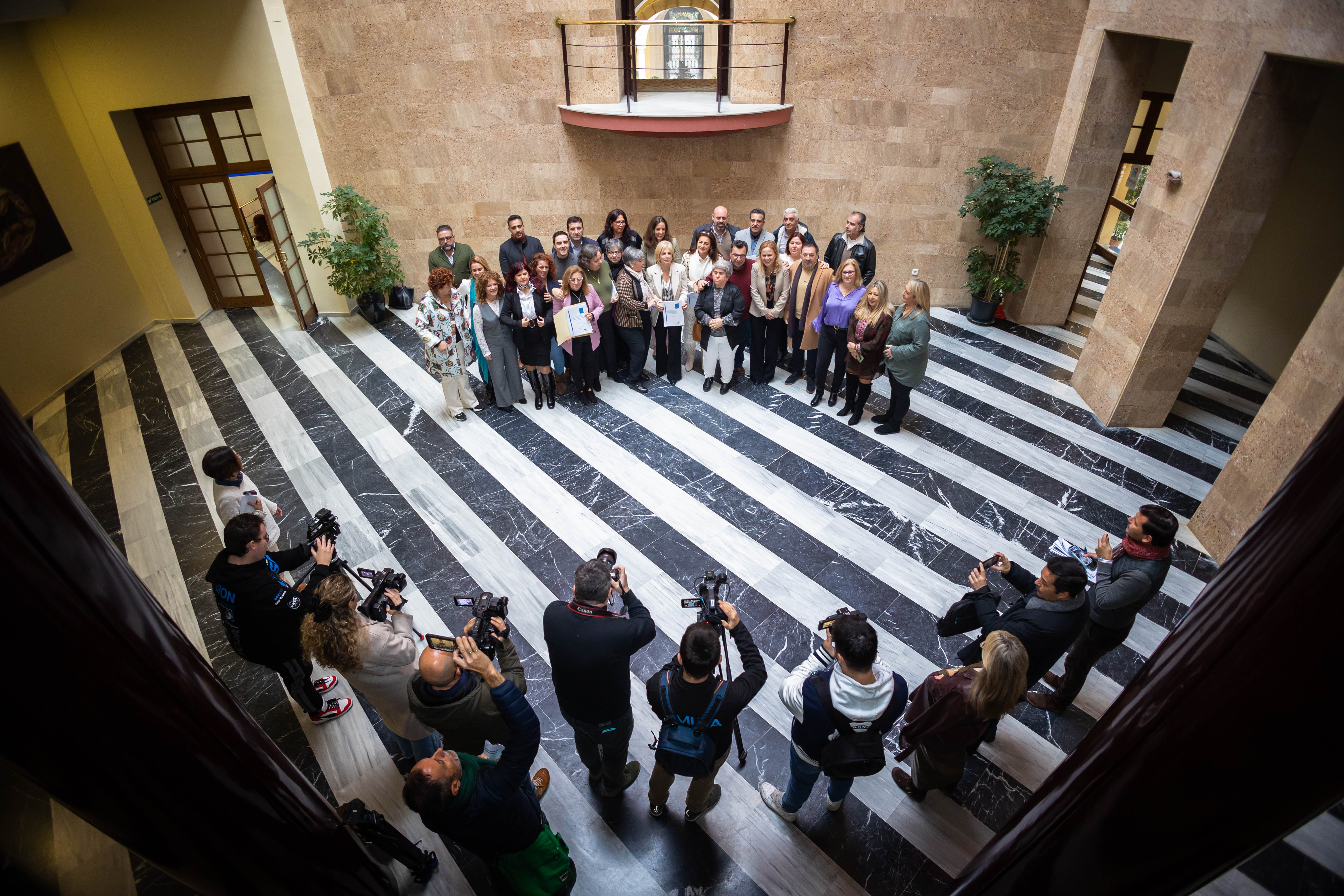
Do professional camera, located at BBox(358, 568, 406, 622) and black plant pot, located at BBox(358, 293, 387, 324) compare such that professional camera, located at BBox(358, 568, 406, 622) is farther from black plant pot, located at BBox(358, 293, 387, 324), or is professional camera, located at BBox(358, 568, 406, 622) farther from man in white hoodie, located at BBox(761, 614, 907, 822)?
black plant pot, located at BBox(358, 293, 387, 324)

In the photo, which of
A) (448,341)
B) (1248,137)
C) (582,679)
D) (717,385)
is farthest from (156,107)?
(1248,137)

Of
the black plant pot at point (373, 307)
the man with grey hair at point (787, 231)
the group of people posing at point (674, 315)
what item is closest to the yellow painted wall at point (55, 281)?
the black plant pot at point (373, 307)

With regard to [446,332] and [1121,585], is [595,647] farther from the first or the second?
[446,332]

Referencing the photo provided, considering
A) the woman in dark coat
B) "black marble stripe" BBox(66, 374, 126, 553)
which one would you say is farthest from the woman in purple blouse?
"black marble stripe" BBox(66, 374, 126, 553)

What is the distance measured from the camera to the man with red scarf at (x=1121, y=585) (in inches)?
142

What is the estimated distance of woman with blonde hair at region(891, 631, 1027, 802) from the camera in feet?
9.50

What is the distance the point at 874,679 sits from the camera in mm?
2953

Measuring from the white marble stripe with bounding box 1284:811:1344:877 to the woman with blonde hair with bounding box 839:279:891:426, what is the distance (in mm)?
4985

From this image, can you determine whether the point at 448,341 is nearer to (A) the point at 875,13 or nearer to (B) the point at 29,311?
(B) the point at 29,311

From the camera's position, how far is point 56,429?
732 cm

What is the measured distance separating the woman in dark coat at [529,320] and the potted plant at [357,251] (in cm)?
286

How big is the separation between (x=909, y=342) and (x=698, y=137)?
466 centimetres

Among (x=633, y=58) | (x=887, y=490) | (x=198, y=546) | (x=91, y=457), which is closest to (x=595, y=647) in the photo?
(x=887, y=490)

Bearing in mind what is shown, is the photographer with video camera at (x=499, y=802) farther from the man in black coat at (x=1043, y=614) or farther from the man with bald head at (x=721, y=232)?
the man with bald head at (x=721, y=232)
